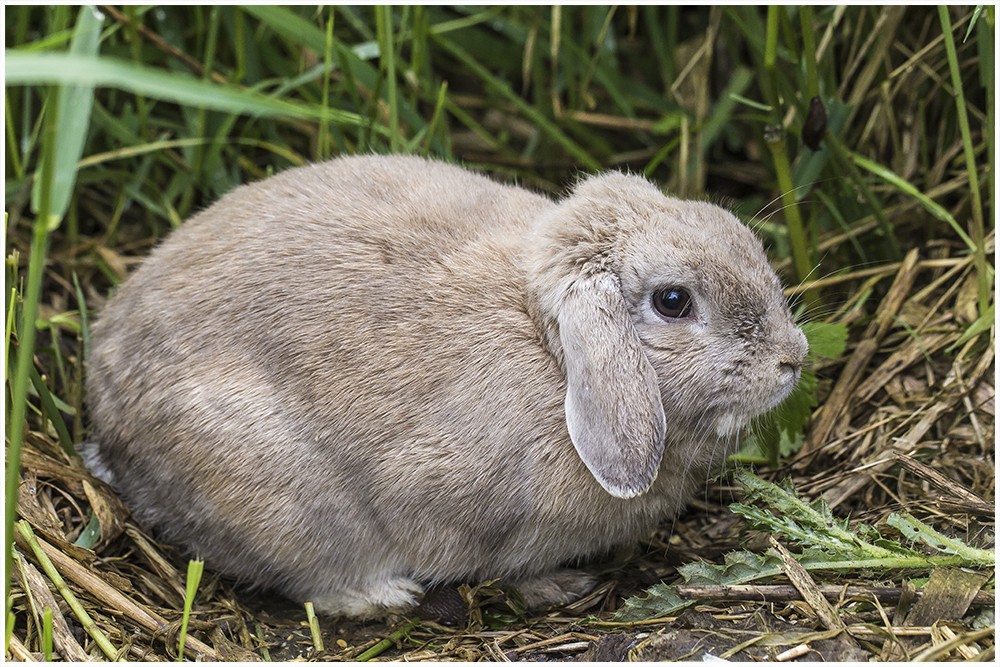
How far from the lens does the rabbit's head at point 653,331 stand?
119 inches

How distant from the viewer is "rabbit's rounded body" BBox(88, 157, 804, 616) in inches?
126

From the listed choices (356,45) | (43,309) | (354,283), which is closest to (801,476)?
(354,283)

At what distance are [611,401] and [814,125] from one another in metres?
1.56

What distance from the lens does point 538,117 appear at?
470 cm

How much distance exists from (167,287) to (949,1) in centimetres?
323

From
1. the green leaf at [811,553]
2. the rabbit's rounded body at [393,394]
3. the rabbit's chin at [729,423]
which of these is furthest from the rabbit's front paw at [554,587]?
the rabbit's chin at [729,423]

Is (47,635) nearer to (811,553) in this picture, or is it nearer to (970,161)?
(811,553)

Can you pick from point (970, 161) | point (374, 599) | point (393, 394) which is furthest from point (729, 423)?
point (374, 599)

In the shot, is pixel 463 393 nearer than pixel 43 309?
Yes

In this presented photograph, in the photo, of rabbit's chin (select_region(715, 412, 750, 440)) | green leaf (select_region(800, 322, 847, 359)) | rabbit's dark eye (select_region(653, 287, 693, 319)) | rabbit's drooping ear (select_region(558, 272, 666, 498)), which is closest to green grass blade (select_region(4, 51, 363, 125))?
rabbit's drooping ear (select_region(558, 272, 666, 498))

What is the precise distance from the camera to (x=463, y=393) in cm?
324

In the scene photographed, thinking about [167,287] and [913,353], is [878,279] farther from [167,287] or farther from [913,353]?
[167,287]

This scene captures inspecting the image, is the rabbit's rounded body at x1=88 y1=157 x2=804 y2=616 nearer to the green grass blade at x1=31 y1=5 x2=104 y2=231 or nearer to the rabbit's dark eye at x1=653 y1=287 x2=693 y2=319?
the rabbit's dark eye at x1=653 y1=287 x2=693 y2=319

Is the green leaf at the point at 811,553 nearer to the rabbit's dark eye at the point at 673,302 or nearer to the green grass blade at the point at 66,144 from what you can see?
the rabbit's dark eye at the point at 673,302
